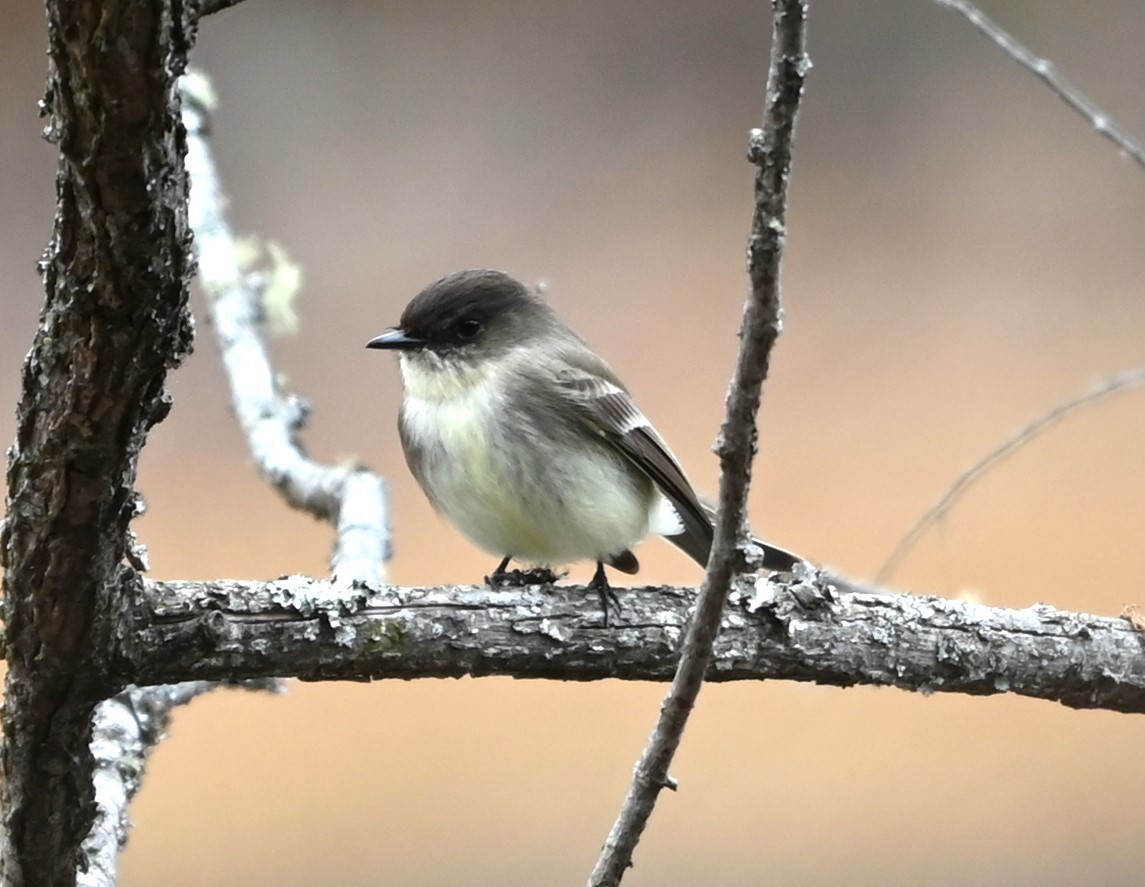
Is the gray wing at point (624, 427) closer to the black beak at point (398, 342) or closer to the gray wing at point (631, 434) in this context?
the gray wing at point (631, 434)

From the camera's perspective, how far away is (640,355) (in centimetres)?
394

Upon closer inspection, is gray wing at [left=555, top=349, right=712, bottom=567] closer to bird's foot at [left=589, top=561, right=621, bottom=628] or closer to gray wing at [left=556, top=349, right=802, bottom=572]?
gray wing at [left=556, top=349, right=802, bottom=572]

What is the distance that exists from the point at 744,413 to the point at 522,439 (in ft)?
3.73

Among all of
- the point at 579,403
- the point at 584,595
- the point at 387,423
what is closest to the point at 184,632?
the point at 584,595

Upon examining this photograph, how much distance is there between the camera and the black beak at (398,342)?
2324 millimetres

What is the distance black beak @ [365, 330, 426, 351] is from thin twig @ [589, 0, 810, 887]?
3.94ft

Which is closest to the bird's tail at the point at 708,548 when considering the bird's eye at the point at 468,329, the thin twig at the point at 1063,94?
the bird's eye at the point at 468,329

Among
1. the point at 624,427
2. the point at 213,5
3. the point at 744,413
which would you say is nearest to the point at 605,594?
the point at 624,427

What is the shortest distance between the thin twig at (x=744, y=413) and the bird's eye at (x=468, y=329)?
121 cm

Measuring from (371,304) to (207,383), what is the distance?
53cm

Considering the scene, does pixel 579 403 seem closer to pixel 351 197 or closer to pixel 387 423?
pixel 387 423

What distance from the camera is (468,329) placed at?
2.38 meters

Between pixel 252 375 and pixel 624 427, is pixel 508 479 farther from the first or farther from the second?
pixel 252 375

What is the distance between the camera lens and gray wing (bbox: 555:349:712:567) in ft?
7.45
